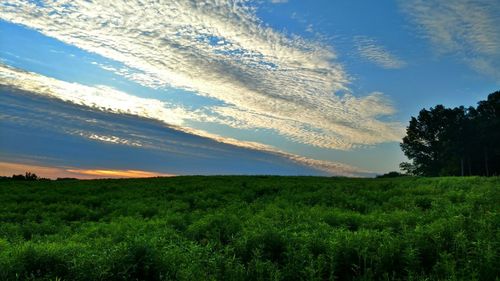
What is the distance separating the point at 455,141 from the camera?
75.7 metres

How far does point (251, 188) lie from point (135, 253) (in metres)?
20.2

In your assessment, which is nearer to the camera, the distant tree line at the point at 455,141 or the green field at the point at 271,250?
the green field at the point at 271,250

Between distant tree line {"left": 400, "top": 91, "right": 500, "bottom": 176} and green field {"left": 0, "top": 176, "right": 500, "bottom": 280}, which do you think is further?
distant tree line {"left": 400, "top": 91, "right": 500, "bottom": 176}

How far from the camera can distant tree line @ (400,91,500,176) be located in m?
74.2

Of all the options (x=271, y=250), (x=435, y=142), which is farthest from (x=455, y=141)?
(x=271, y=250)

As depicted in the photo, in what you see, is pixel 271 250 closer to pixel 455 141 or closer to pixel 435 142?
pixel 455 141

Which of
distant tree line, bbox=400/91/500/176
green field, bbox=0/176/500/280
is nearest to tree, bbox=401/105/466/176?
distant tree line, bbox=400/91/500/176

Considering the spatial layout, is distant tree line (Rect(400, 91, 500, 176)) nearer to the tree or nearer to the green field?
the tree

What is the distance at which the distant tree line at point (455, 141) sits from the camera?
7425 centimetres

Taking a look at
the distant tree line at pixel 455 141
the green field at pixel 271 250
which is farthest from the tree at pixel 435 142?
the green field at pixel 271 250

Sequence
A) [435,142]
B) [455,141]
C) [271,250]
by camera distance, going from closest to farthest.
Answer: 1. [271,250]
2. [455,141]
3. [435,142]

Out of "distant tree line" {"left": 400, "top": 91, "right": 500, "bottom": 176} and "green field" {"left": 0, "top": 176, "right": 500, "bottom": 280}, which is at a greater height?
"distant tree line" {"left": 400, "top": 91, "right": 500, "bottom": 176}

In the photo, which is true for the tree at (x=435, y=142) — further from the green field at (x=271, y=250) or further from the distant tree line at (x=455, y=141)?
the green field at (x=271, y=250)

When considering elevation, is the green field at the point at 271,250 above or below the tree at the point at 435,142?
below
